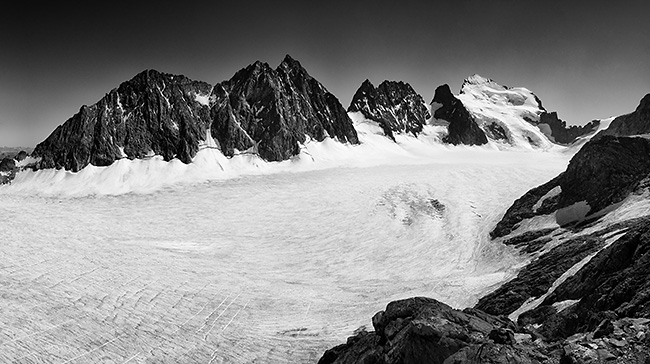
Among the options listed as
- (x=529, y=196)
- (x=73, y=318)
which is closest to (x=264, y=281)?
(x=73, y=318)

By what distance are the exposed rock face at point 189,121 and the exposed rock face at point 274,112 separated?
0.24 metres

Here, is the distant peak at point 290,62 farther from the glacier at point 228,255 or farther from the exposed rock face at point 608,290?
the exposed rock face at point 608,290

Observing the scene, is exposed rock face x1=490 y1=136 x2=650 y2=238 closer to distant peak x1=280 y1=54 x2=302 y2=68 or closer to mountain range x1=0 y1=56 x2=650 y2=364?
mountain range x1=0 y1=56 x2=650 y2=364

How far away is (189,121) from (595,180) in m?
76.5

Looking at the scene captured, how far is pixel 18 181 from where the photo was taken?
72.6 m

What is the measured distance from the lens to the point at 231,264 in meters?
40.4

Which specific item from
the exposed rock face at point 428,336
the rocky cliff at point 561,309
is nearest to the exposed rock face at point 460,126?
the rocky cliff at point 561,309

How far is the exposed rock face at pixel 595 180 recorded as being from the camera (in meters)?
38.4

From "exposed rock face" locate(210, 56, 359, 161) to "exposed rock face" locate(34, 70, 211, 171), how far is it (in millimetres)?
6877

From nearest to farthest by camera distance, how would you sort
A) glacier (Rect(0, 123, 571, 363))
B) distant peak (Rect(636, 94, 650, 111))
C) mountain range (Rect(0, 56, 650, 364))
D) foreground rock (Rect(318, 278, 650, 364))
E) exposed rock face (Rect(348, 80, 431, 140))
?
foreground rock (Rect(318, 278, 650, 364))
mountain range (Rect(0, 56, 650, 364))
glacier (Rect(0, 123, 571, 363))
distant peak (Rect(636, 94, 650, 111))
exposed rock face (Rect(348, 80, 431, 140))

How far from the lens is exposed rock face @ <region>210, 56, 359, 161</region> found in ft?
297

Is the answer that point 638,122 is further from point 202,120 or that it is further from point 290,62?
point 202,120

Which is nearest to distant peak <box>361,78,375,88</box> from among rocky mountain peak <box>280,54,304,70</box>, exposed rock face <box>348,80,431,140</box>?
exposed rock face <box>348,80,431,140</box>

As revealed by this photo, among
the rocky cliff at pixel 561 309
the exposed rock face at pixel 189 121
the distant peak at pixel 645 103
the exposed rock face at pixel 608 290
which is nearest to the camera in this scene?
the rocky cliff at pixel 561 309
